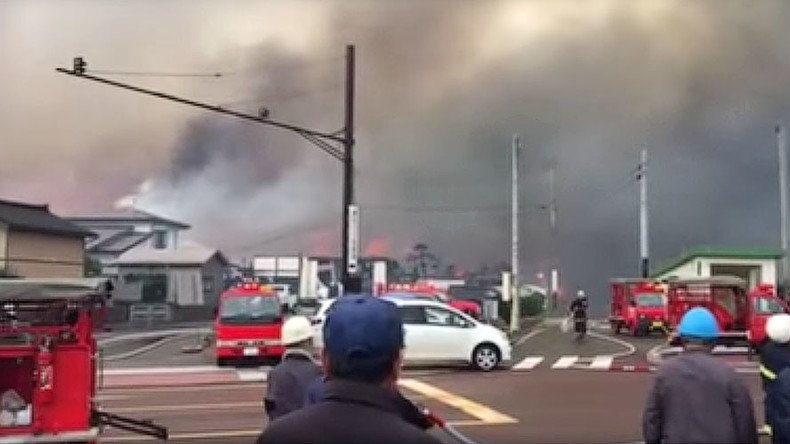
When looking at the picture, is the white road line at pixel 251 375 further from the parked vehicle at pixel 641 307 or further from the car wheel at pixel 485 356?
the parked vehicle at pixel 641 307

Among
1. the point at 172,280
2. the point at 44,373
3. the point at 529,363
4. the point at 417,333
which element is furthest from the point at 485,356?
the point at 172,280

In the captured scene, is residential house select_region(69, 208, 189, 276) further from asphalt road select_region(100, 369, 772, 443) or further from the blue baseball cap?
the blue baseball cap

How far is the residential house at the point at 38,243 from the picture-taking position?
51.7 m

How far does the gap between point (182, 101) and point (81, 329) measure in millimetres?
10958

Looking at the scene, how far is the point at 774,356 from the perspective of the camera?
7508 millimetres

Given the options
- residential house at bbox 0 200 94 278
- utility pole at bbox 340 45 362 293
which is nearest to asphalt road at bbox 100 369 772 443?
utility pole at bbox 340 45 362 293

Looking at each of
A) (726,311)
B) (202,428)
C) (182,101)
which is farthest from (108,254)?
(202,428)

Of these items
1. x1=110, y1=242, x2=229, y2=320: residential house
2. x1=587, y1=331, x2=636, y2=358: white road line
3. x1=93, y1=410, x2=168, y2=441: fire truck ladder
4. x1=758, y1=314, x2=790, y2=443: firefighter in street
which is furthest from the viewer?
x1=110, y1=242, x2=229, y2=320: residential house

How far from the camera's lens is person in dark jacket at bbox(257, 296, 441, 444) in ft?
9.26

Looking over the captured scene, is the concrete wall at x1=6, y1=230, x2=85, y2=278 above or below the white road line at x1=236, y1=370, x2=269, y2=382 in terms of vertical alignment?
above

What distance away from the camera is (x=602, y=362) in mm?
28375

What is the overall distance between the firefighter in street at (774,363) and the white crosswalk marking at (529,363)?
19.3 m

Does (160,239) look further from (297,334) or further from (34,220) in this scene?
(297,334)

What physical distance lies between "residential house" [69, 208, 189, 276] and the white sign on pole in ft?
203
